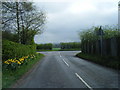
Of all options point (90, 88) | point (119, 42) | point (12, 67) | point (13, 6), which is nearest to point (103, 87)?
point (90, 88)

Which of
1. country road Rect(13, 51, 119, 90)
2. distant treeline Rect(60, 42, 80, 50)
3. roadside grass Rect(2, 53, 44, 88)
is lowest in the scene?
country road Rect(13, 51, 119, 90)

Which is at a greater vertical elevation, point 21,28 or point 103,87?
point 21,28

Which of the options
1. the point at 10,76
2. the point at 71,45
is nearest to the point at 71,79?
the point at 10,76

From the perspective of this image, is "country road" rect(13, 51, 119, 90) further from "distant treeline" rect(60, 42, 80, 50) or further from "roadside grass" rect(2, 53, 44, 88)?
"distant treeline" rect(60, 42, 80, 50)

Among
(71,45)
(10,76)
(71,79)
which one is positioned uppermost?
(71,45)

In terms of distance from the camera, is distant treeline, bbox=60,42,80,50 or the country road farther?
distant treeline, bbox=60,42,80,50

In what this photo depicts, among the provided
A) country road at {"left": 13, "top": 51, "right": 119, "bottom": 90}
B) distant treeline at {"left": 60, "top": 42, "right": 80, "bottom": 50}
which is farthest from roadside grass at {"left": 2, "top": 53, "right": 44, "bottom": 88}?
distant treeline at {"left": 60, "top": 42, "right": 80, "bottom": 50}

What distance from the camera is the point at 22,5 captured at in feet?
79.9

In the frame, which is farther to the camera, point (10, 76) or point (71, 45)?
point (71, 45)

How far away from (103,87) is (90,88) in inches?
23.5

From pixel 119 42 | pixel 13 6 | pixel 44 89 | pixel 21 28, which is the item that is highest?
pixel 13 6

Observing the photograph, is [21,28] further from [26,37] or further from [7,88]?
[7,88]

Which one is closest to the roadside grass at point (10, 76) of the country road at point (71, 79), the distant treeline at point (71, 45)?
the country road at point (71, 79)

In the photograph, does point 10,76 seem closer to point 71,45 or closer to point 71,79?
point 71,79
